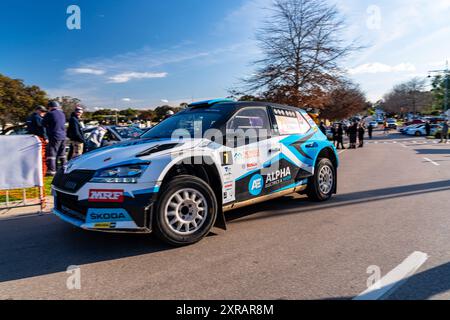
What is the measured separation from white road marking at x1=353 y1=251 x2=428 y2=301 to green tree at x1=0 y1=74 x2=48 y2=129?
2952 cm

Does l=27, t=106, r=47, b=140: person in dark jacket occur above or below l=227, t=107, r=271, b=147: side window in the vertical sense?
above

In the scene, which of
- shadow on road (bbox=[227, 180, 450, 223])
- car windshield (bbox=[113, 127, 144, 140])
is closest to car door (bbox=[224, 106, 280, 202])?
shadow on road (bbox=[227, 180, 450, 223])

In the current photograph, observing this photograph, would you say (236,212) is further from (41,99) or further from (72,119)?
(41,99)

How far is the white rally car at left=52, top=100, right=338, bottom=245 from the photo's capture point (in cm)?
349

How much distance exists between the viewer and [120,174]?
138 inches

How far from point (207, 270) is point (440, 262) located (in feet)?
7.77

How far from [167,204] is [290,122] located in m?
2.79

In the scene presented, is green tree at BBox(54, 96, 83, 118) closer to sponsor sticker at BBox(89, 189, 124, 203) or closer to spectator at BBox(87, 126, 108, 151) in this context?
spectator at BBox(87, 126, 108, 151)

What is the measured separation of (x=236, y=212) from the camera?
17.7 feet

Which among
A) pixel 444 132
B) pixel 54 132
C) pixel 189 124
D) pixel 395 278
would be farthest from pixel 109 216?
pixel 444 132

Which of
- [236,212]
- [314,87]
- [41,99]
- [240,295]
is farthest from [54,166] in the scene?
[41,99]

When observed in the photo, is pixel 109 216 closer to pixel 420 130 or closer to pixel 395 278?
pixel 395 278
